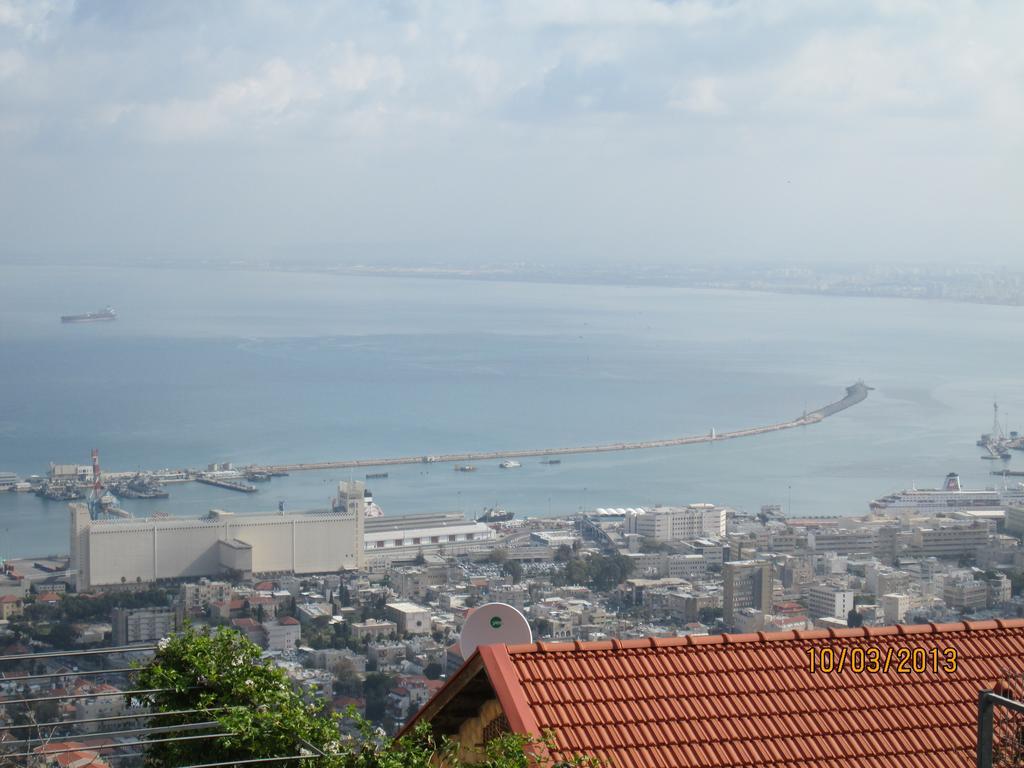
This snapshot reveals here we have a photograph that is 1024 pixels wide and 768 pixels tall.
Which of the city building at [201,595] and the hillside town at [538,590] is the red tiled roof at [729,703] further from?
the city building at [201,595]

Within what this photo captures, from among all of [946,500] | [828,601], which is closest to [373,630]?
[828,601]

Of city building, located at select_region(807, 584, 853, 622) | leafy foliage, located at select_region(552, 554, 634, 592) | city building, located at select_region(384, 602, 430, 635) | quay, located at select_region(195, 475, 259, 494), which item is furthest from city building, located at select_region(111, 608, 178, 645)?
quay, located at select_region(195, 475, 259, 494)

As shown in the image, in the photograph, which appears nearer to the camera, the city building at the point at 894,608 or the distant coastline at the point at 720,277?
the city building at the point at 894,608

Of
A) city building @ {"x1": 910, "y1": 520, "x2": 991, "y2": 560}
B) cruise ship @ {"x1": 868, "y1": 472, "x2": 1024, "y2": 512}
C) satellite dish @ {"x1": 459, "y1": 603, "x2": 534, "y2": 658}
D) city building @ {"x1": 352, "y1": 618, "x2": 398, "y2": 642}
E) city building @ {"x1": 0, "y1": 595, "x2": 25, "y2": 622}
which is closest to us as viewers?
satellite dish @ {"x1": 459, "y1": 603, "x2": 534, "y2": 658}

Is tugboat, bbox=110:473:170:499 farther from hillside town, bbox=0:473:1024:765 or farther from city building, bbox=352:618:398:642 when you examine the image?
city building, bbox=352:618:398:642

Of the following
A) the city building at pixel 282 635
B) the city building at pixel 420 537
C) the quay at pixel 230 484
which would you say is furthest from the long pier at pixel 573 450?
the city building at pixel 282 635

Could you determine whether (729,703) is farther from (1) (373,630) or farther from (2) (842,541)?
(2) (842,541)
